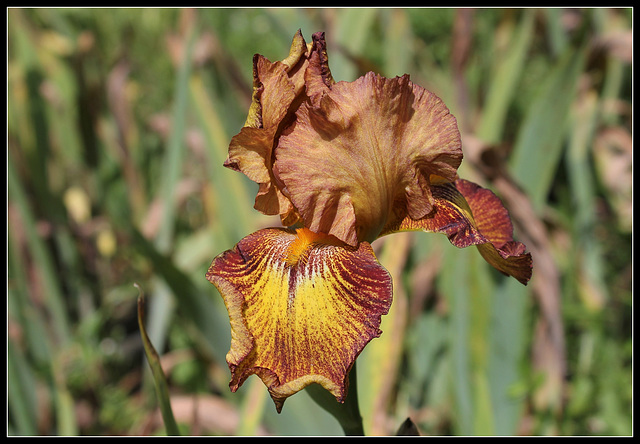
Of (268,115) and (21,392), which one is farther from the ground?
(268,115)

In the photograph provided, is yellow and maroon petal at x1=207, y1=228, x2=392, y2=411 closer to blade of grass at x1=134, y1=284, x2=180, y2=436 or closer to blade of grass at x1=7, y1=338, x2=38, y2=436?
blade of grass at x1=134, y1=284, x2=180, y2=436

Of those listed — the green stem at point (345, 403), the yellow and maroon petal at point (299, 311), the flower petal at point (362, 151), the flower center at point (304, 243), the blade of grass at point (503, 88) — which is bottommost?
the green stem at point (345, 403)

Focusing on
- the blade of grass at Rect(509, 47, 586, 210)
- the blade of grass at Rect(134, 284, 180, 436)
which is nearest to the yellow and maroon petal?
the blade of grass at Rect(134, 284, 180, 436)

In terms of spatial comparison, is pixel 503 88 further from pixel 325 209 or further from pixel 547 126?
pixel 325 209

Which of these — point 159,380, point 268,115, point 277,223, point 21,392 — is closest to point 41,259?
point 21,392

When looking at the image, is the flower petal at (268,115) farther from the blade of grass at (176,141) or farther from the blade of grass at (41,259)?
the blade of grass at (41,259)

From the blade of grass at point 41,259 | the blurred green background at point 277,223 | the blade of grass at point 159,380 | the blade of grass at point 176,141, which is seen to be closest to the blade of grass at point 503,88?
the blurred green background at point 277,223

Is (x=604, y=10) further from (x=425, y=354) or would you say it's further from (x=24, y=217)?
(x=24, y=217)
